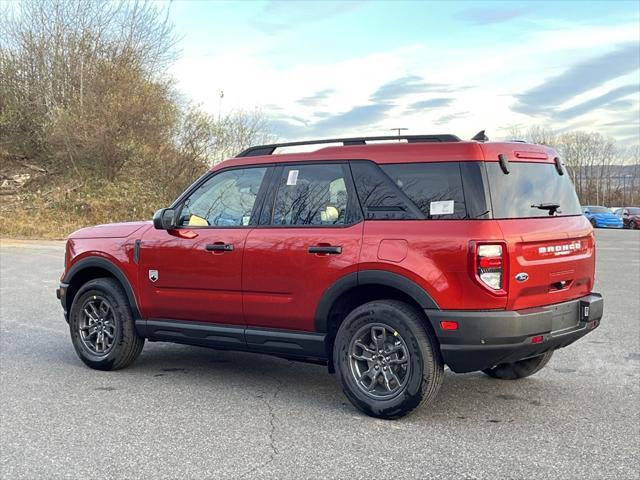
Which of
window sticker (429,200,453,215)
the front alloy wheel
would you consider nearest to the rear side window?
window sticker (429,200,453,215)

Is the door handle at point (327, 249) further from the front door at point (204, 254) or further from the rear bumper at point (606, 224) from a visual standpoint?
the rear bumper at point (606, 224)

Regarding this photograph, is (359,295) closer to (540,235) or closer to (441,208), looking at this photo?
(441,208)

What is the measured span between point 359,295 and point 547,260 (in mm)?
1332

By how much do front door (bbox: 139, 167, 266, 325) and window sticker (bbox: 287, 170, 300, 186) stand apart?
286 mm

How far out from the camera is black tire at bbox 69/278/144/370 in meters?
5.89

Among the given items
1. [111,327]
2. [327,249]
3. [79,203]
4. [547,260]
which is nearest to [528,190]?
[547,260]

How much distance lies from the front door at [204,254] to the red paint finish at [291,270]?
0.47 feet

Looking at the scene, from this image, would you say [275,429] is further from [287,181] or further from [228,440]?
[287,181]

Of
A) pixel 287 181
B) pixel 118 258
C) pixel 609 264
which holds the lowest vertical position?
pixel 609 264

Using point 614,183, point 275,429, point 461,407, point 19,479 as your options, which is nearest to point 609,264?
point 461,407

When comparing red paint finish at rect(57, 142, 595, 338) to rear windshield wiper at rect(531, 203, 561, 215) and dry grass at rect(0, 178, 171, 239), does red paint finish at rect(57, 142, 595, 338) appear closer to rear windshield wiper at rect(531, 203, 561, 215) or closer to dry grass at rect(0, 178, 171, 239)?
rear windshield wiper at rect(531, 203, 561, 215)

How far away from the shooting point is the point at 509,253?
4.19 m

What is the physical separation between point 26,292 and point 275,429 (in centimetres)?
782

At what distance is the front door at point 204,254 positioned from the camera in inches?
207
